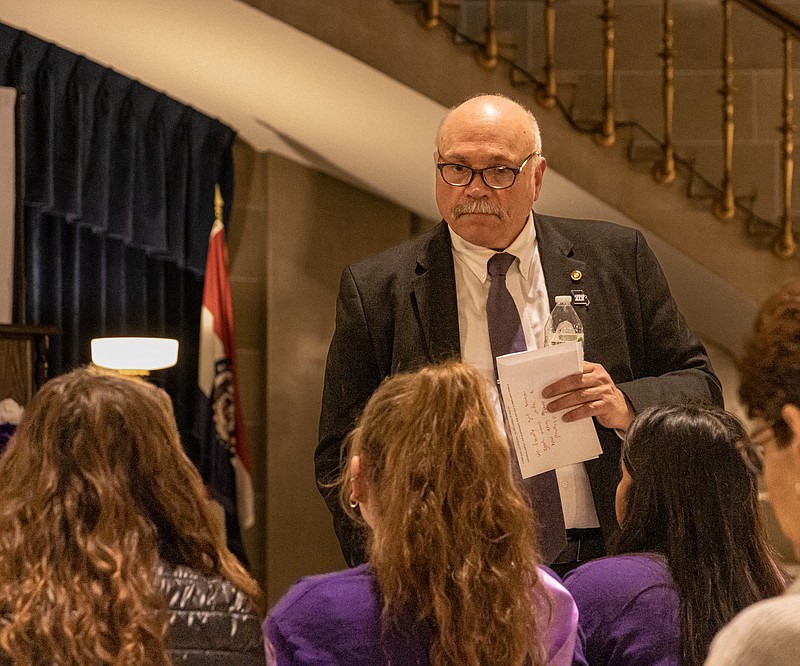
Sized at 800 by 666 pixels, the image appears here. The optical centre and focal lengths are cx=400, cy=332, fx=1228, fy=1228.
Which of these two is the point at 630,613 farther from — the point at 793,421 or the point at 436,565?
the point at 793,421

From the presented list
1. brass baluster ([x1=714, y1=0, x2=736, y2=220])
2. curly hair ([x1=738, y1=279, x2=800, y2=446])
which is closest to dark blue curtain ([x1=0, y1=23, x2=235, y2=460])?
brass baluster ([x1=714, y1=0, x2=736, y2=220])

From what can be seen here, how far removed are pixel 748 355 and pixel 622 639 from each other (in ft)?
2.35

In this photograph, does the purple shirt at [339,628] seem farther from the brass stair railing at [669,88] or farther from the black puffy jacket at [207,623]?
the brass stair railing at [669,88]

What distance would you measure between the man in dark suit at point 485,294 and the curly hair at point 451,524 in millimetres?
495

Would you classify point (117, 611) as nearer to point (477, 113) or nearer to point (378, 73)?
point (477, 113)

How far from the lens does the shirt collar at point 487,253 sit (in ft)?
6.90

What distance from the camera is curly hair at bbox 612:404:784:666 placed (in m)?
1.62

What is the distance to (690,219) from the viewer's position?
449 cm

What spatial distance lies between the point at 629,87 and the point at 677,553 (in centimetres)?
411

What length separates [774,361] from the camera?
0.98m

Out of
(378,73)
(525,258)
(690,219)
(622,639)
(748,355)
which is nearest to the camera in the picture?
(748,355)

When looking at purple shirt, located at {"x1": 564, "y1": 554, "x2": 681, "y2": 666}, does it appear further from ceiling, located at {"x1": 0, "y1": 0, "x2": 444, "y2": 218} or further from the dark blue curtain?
the dark blue curtain

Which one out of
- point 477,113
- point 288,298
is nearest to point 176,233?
point 288,298

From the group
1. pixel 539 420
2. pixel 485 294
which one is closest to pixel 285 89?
pixel 485 294
